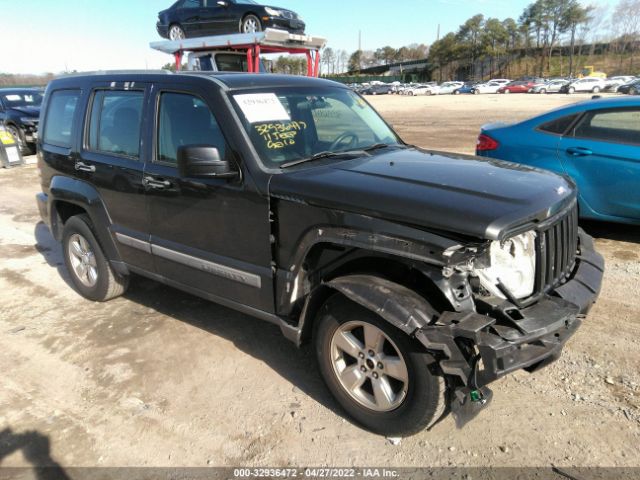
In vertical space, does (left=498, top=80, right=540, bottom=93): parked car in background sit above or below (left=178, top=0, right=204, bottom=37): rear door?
below

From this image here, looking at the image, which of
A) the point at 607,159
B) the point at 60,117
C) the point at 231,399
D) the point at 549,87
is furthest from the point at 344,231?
the point at 549,87

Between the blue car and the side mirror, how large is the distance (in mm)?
4156

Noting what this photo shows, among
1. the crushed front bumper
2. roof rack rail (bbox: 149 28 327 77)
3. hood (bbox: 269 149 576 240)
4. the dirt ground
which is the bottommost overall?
the dirt ground

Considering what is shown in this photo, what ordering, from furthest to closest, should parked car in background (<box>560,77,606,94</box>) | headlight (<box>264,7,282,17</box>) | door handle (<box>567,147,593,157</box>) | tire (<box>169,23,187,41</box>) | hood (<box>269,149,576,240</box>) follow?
parked car in background (<box>560,77,606,94</box>), tire (<box>169,23,187,41</box>), headlight (<box>264,7,282,17</box>), door handle (<box>567,147,593,157</box>), hood (<box>269,149,576,240</box>)

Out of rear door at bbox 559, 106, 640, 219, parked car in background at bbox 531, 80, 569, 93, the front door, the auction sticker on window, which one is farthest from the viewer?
parked car in background at bbox 531, 80, 569, 93

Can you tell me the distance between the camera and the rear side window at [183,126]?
10.9 ft


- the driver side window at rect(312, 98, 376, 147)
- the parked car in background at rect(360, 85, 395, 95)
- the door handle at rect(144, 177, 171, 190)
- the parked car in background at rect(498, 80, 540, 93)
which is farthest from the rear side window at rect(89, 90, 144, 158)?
the parked car in background at rect(360, 85, 395, 95)

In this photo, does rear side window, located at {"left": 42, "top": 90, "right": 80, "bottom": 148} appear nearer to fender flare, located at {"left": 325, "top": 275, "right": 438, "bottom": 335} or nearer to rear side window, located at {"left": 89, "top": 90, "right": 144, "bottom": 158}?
rear side window, located at {"left": 89, "top": 90, "right": 144, "bottom": 158}

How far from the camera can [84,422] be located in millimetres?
3092

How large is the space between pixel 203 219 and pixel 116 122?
1353mm

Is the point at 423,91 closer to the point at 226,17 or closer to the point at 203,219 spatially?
the point at 226,17

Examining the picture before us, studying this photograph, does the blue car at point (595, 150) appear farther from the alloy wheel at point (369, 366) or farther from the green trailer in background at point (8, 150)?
the green trailer in background at point (8, 150)

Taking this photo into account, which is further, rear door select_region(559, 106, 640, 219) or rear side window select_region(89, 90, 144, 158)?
rear door select_region(559, 106, 640, 219)

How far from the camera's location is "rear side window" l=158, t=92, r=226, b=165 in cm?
333
